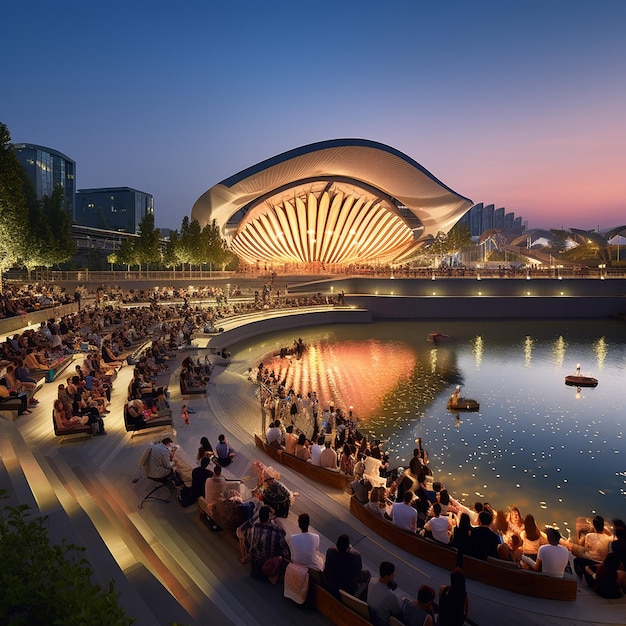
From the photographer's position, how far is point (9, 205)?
808 inches

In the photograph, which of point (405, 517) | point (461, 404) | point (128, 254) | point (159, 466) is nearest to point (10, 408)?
point (159, 466)

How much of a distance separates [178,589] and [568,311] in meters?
48.6

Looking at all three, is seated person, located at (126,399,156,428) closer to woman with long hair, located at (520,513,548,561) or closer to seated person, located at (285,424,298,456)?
seated person, located at (285,424,298,456)

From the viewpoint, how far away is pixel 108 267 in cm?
6856

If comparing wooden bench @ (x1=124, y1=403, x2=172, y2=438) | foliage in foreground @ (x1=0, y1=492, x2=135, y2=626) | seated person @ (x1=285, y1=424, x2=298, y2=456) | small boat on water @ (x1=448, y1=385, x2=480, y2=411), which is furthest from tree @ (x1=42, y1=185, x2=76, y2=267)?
foliage in foreground @ (x1=0, y1=492, x2=135, y2=626)

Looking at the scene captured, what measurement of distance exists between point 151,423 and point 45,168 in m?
119

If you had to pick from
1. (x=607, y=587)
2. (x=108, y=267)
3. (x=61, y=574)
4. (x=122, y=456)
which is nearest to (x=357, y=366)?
(x=122, y=456)

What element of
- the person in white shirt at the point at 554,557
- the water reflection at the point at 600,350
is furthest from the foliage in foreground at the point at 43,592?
the water reflection at the point at 600,350

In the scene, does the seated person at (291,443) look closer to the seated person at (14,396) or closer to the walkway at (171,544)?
the walkway at (171,544)

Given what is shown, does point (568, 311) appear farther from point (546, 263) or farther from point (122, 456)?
point (546, 263)

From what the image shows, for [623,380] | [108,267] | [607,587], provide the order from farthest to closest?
[108,267]
[623,380]
[607,587]

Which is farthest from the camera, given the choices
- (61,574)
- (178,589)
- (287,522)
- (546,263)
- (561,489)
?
(546,263)

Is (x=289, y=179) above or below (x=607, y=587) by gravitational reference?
above

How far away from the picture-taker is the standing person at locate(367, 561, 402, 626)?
3.86 m
